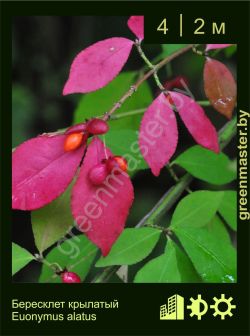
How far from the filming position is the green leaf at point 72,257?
0.66 meters

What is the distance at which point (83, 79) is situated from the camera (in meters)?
0.59

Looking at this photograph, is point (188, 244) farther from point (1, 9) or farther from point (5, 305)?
point (1, 9)

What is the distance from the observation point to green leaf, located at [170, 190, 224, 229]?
65 cm

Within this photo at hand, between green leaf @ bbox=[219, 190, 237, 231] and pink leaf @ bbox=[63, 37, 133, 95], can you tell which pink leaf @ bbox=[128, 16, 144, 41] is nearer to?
pink leaf @ bbox=[63, 37, 133, 95]

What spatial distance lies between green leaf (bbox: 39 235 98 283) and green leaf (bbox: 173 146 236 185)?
166mm

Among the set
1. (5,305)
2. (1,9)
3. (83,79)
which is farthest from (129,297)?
(1,9)

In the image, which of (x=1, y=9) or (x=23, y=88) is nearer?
(x=1, y=9)

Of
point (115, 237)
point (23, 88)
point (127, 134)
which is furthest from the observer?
point (23, 88)

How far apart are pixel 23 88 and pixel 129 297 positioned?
66 centimetres

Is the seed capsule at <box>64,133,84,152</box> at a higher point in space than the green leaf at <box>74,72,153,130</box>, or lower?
lower

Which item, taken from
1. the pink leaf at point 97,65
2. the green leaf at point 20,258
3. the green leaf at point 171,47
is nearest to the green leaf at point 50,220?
the green leaf at point 20,258

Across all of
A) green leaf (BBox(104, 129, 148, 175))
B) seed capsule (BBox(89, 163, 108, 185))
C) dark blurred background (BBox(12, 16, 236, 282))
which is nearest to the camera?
seed capsule (BBox(89, 163, 108, 185))

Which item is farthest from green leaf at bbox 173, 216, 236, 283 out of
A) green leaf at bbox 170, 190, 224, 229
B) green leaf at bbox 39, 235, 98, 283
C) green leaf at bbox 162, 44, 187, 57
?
green leaf at bbox 162, 44, 187, 57

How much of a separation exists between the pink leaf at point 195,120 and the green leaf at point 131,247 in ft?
0.41
